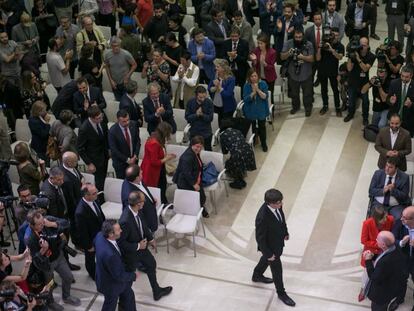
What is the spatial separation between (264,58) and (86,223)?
477 centimetres

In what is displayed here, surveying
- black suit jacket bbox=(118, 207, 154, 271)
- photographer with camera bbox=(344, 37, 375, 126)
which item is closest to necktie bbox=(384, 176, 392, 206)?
photographer with camera bbox=(344, 37, 375, 126)

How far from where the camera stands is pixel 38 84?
1050 cm

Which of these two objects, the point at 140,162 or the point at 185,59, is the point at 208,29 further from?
the point at 140,162

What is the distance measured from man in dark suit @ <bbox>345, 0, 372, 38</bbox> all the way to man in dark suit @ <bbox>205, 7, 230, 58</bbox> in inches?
105

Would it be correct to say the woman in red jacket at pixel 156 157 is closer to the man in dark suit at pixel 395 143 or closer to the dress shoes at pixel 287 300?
the dress shoes at pixel 287 300

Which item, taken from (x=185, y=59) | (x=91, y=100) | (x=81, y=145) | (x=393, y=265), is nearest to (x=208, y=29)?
(x=185, y=59)

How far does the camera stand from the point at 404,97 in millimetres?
10055

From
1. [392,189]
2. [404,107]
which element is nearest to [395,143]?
[392,189]

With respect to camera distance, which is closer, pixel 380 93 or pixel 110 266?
pixel 110 266

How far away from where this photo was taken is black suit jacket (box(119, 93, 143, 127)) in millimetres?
9922

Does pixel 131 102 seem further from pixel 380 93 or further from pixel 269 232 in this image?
pixel 380 93

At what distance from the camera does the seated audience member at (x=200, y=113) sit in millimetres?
9656

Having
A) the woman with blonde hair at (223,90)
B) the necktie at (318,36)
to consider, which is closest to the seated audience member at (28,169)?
the woman with blonde hair at (223,90)

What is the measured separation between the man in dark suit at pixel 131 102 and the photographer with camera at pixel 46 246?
282 cm
